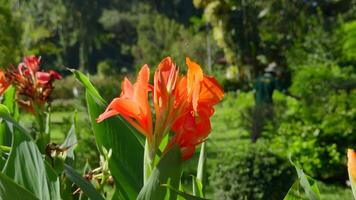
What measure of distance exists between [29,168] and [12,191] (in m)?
0.13

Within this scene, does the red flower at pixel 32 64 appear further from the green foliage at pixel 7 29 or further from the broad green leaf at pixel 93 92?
the green foliage at pixel 7 29

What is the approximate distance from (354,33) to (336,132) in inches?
305

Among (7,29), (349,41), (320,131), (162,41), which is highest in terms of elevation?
(7,29)

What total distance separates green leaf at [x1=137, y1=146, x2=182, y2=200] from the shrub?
3.44 metres

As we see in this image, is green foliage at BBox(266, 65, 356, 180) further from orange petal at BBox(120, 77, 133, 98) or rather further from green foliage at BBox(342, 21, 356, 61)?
green foliage at BBox(342, 21, 356, 61)

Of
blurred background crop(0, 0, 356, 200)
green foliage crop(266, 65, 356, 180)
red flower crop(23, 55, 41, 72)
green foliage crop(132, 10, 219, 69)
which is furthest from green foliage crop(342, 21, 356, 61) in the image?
red flower crop(23, 55, 41, 72)

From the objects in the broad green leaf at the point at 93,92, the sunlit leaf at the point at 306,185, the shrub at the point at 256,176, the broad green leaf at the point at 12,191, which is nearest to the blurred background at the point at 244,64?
the shrub at the point at 256,176

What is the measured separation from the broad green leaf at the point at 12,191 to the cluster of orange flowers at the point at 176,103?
0.17m

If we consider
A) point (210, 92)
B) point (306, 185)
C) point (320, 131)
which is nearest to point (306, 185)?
point (306, 185)

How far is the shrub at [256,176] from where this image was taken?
434 cm

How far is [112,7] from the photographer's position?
39.0 metres

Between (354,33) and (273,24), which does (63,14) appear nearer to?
(273,24)

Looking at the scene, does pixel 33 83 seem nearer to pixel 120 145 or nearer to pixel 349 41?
pixel 120 145

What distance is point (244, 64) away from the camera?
2120 centimetres
